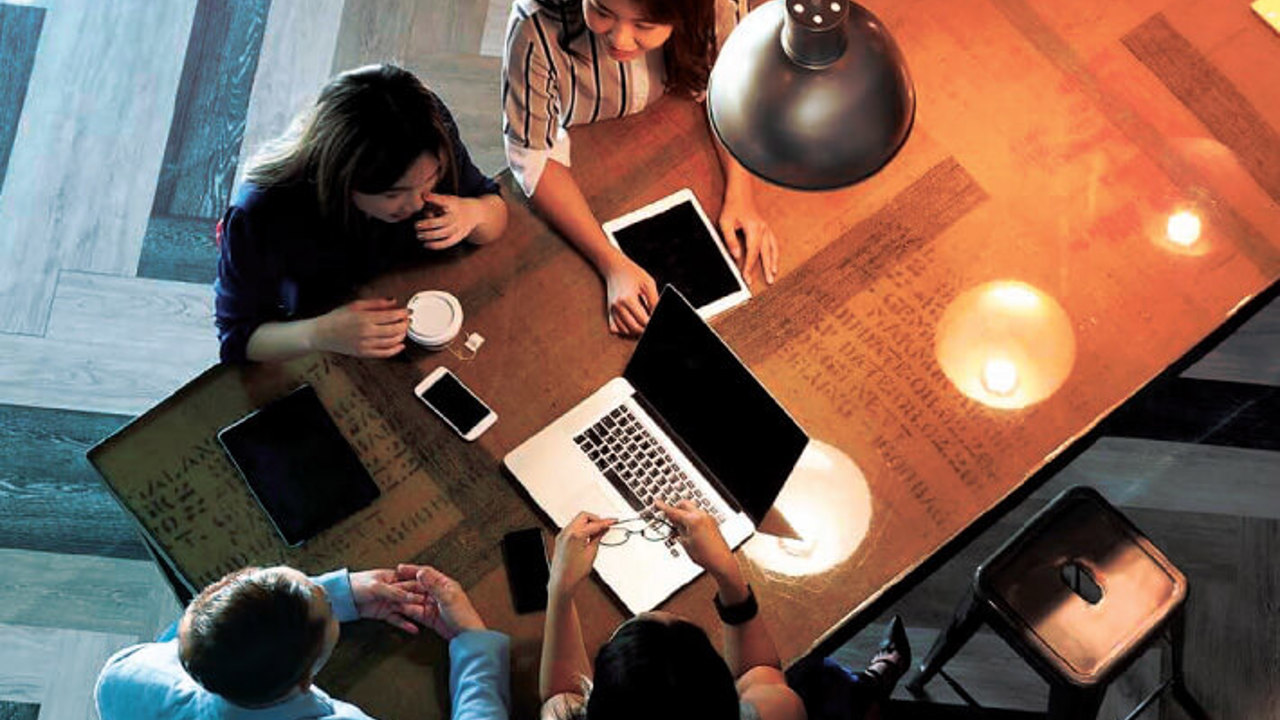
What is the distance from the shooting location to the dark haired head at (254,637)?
2.07m

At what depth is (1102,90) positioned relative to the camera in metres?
2.70

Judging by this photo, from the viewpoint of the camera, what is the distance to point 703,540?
2.26 m

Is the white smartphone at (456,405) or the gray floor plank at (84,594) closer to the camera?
the white smartphone at (456,405)

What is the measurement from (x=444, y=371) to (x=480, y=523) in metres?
0.30

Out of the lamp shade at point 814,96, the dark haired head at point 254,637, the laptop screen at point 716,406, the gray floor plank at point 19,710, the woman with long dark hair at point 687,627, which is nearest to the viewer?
the lamp shade at point 814,96

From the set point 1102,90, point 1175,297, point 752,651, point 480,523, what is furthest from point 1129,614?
point 480,523

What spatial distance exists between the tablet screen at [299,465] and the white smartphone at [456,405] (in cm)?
17

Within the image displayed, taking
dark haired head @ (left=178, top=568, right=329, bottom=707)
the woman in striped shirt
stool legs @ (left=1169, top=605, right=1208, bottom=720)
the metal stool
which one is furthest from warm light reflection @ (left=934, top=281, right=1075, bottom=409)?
dark haired head @ (left=178, top=568, right=329, bottom=707)

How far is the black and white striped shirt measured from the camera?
8.08ft

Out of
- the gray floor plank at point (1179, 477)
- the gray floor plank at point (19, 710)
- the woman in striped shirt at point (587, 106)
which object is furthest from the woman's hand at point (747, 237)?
the gray floor plank at point (19, 710)

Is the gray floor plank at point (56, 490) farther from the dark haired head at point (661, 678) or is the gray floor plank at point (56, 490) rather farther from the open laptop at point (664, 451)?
the dark haired head at point (661, 678)

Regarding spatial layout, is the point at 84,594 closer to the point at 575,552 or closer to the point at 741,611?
the point at 575,552

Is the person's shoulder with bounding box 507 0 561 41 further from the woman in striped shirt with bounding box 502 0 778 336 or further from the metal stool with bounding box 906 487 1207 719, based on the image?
the metal stool with bounding box 906 487 1207 719

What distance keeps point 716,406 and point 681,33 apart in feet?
2.23
